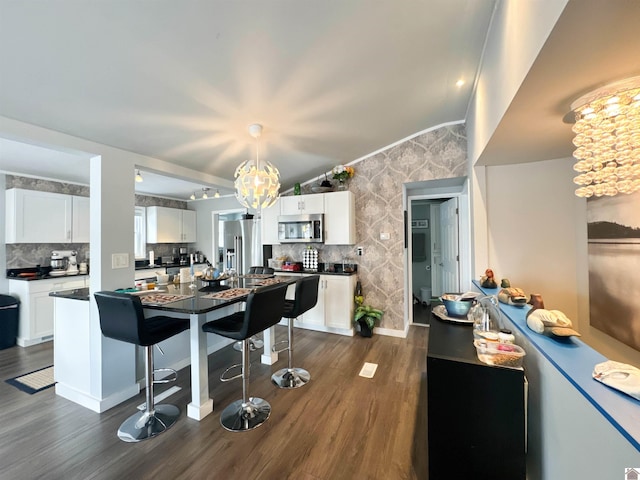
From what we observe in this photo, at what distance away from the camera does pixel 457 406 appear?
130cm

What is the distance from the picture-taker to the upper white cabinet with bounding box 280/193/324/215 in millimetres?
3934

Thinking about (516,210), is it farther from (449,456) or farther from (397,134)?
(449,456)

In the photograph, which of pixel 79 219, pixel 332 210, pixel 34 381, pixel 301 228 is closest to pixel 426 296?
pixel 332 210

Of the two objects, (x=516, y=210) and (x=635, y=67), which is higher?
(x=635, y=67)

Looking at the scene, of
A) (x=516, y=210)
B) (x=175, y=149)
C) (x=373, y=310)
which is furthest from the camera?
(x=373, y=310)

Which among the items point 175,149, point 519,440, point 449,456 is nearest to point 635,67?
point 519,440

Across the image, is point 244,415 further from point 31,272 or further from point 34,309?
point 31,272

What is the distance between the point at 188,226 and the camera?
597 cm

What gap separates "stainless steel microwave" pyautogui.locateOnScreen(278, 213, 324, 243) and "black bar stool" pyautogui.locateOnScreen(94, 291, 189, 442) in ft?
7.11

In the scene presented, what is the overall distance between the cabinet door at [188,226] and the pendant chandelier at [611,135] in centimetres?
635

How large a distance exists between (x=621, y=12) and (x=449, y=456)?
1865 millimetres

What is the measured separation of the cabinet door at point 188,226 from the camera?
5.88 metres

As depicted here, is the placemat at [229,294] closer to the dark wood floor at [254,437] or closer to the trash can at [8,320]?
the dark wood floor at [254,437]

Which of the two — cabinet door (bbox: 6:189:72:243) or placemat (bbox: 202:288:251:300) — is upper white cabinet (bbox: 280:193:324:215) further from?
cabinet door (bbox: 6:189:72:243)
